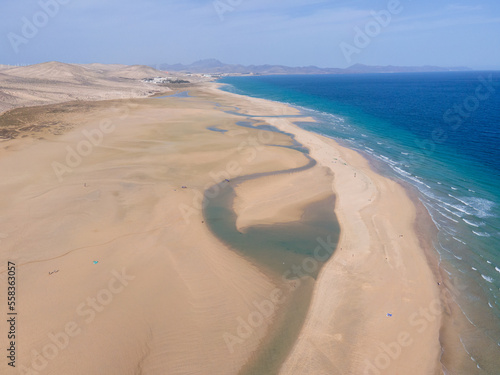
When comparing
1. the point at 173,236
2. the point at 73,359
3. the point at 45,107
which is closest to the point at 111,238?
the point at 173,236

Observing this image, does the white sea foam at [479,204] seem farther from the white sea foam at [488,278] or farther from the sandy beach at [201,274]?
the white sea foam at [488,278]

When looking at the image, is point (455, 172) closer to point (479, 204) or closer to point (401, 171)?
point (401, 171)

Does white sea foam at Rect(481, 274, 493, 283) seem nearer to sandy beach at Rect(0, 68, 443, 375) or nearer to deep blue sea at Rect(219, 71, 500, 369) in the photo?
deep blue sea at Rect(219, 71, 500, 369)

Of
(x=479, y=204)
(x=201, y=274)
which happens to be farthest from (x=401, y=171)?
(x=201, y=274)

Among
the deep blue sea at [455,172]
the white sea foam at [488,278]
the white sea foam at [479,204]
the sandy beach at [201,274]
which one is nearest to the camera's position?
the sandy beach at [201,274]

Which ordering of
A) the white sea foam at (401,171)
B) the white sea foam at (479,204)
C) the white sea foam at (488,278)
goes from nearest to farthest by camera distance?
the white sea foam at (488,278) → the white sea foam at (479,204) → the white sea foam at (401,171)

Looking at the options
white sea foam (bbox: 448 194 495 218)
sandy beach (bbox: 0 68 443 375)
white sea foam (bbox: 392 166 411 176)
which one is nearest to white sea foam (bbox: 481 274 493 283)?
sandy beach (bbox: 0 68 443 375)

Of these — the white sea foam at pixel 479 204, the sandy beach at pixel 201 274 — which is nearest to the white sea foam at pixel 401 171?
the sandy beach at pixel 201 274

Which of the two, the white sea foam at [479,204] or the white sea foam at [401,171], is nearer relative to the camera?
the white sea foam at [479,204]
